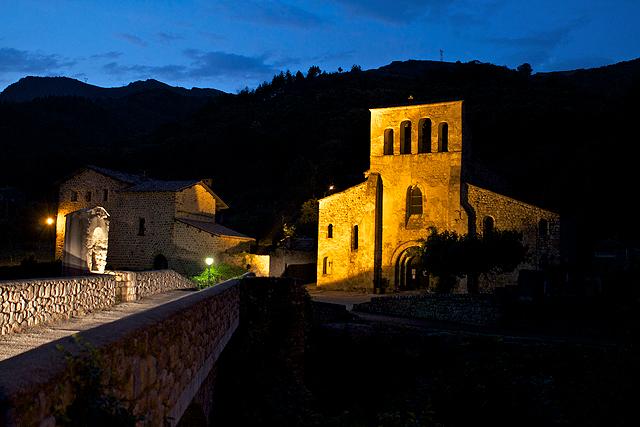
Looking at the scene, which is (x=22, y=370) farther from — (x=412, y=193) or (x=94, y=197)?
(x=94, y=197)

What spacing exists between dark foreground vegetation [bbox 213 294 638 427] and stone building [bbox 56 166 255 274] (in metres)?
17.3

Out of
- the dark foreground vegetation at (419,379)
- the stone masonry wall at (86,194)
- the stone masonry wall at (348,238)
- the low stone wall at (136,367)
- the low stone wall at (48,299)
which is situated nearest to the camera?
the low stone wall at (136,367)

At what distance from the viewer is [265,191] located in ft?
196

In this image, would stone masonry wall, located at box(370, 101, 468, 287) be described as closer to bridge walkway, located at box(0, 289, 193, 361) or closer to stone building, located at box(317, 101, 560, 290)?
stone building, located at box(317, 101, 560, 290)

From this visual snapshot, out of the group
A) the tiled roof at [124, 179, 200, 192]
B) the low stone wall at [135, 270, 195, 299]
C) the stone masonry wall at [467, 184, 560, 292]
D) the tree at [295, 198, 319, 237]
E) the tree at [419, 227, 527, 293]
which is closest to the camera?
the low stone wall at [135, 270, 195, 299]

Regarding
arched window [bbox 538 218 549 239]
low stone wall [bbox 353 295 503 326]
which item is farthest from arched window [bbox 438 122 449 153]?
low stone wall [bbox 353 295 503 326]

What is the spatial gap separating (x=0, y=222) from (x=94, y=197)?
40.0 feet

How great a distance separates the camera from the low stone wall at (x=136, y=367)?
8.55 ft

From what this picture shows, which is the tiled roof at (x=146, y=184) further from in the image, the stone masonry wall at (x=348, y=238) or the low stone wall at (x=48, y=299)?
the low stone wall at (x=48, y=299)

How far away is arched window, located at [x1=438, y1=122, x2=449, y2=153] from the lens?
3322 centimetres

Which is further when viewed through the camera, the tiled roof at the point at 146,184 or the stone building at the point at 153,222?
the tiled roof at the point at 146,184

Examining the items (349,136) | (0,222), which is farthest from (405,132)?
(0,222)

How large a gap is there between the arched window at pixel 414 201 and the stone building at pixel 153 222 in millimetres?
10288

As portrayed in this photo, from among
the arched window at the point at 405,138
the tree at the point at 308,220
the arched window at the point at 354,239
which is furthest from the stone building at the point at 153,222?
the arched window at the point at 405,138
